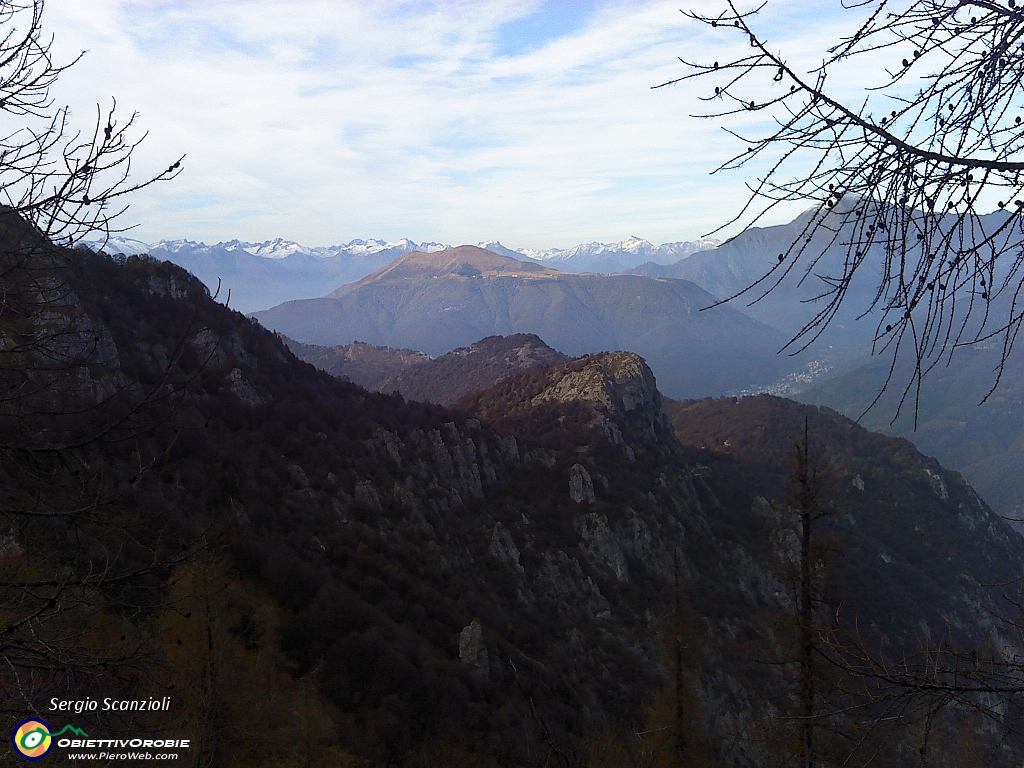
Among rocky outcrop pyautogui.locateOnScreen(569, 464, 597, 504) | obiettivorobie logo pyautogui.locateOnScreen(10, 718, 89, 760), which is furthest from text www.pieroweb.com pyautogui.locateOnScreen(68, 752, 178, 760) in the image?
rocky outcrop pyautogui.locateOnScreen(569, 464, 597, 504)

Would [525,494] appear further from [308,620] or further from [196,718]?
[196,718]

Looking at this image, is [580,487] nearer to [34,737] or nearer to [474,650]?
[474,650]

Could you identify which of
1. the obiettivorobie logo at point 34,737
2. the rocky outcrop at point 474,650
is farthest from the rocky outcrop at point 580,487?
the obiettivorobie logo at point 34,737

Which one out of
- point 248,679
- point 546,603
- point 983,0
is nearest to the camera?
point 983,0

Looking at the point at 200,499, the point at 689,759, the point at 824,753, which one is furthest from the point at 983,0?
the point at 200,499

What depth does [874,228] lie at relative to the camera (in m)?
2.38

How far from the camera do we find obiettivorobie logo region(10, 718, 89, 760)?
16.2 feet

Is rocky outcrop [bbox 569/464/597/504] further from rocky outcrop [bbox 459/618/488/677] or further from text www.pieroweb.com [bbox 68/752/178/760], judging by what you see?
text www.pieroweb.com [bbox 68/752/178/760]

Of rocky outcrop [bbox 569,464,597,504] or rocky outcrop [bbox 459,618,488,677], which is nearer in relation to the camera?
rocky outcrop [bbox 459,618,488,677]

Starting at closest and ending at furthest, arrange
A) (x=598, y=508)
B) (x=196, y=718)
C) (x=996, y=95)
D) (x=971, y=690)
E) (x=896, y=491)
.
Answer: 1. (x=996, y=95)
2. (x=971, y=690)
3. (x=196, y=718)
4. (x=598, y=508)
5. (x=896, y=491)

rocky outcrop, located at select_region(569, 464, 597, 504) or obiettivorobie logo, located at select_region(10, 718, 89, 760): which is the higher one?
obiettivorobie logo, located at select_region(10, 718, 89, 760)

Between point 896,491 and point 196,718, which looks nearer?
point 196,718

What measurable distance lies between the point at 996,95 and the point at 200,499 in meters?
23.8

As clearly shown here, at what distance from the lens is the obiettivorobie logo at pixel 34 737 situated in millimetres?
4926
